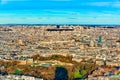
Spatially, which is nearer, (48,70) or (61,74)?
(61,74)

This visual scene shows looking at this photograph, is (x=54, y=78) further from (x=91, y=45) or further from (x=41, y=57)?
(x=91, y=45)

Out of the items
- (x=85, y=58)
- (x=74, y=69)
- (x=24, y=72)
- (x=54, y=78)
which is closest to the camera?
(x=54, y=78)

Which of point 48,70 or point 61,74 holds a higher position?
point 48,70

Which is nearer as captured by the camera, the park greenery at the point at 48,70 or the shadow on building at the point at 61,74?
the shadow on building at the point at 61,74

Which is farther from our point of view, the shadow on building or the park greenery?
the park greenery

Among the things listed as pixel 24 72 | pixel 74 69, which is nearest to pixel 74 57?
pixel 74 69

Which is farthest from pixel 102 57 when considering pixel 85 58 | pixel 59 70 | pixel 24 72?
pixel 24 72

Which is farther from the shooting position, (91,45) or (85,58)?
(91,45)

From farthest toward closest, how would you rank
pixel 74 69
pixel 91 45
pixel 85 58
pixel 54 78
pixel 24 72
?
pixel 91 45 → pixel 85 58 → pixel 74 69 → pixel 24 72 → pixel 54 78

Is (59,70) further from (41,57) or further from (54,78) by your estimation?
(41,57)
